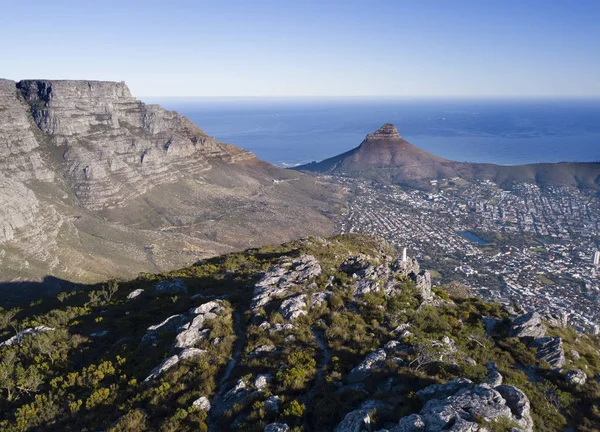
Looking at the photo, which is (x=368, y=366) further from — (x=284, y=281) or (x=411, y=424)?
(x=284, y=281)

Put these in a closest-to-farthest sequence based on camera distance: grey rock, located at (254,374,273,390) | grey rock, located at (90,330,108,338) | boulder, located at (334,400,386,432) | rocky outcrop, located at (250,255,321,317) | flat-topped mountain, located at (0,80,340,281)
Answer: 1. boulder, located at (334,400,386,432)
2. grey rock, located at (254,374,273,390)
3. grey rock, located at (90,330,108,338)
4. rocky outcrop, located at (250,255,321,317)
5. flat-topped mountain, located at (0,80,340,281)

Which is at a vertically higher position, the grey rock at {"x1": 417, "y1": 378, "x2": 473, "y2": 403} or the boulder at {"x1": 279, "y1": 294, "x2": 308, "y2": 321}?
the grey rock at {"x1": 417, "y1": 378, "x2": 473, "y2": 403}

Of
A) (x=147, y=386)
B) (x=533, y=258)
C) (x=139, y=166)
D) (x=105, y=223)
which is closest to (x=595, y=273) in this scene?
(x=533, y=258)

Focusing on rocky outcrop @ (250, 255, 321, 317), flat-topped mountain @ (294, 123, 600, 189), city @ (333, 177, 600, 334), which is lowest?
city @ (333, 177, 600, 334)

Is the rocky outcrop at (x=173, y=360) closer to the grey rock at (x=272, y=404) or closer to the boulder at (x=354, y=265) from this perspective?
the grey rock at (x=272, y=404)

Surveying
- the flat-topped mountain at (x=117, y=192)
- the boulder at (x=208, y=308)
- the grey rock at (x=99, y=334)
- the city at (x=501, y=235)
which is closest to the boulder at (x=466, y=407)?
the boulder at (x=208, y=308)

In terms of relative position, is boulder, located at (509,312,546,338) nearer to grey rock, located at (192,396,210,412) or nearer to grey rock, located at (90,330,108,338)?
grey rock, located at (192,396,210,412)

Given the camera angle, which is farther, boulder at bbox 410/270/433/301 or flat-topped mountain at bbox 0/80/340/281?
flat-topped mountain at bbox 0/80/340/281

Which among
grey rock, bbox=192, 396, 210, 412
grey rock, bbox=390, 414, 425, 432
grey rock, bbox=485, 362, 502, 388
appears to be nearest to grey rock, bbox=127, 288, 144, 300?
grey rock, bbox=192, 396, 210, 412
